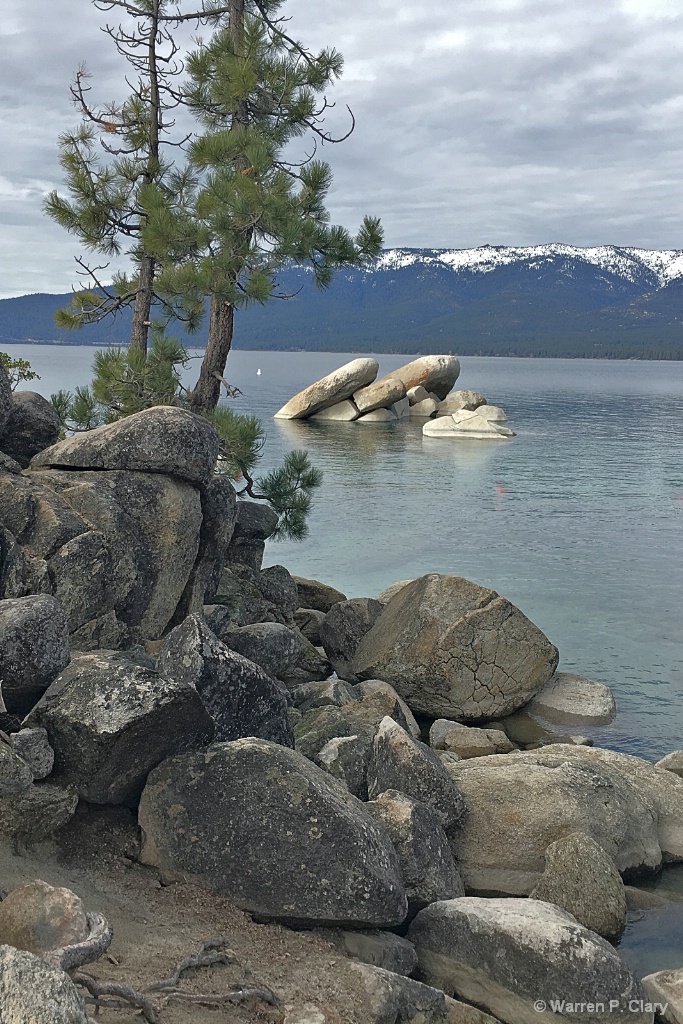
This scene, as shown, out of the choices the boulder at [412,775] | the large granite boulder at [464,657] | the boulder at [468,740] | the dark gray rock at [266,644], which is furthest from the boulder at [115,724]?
the large granite boulder at [464,657]

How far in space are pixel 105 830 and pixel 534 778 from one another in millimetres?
5728

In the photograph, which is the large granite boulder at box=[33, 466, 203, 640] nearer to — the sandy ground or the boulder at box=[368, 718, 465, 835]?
the boulder at box=[368, 718, 465, 835]

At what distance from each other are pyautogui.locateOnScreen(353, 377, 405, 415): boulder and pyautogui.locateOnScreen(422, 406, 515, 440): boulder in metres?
7.86

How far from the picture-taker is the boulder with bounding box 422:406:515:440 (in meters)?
69.0

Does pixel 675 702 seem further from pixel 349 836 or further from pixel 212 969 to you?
pixel 212 969

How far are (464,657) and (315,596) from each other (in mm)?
5962

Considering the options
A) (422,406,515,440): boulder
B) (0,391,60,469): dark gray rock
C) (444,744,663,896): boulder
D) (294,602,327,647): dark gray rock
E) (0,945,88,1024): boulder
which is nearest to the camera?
(0,945,88,1024): boulder

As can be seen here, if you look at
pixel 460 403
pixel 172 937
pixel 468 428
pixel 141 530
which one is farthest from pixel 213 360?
pixel 460 403

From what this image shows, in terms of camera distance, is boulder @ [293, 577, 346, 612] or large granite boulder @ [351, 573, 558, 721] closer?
large granite boulder @ [351, 573, 558, 721]

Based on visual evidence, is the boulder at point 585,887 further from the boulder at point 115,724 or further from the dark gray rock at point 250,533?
the dark gray rock at point 250,533

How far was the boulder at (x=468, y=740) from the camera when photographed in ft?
51.1

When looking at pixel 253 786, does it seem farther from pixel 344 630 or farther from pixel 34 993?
pixel 344 630

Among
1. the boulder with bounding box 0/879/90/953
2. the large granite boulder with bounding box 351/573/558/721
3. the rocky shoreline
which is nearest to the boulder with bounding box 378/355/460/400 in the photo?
the large granite boulder with bounding box 351/573/558/721

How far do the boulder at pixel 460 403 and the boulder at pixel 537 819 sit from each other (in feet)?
Result: 220
